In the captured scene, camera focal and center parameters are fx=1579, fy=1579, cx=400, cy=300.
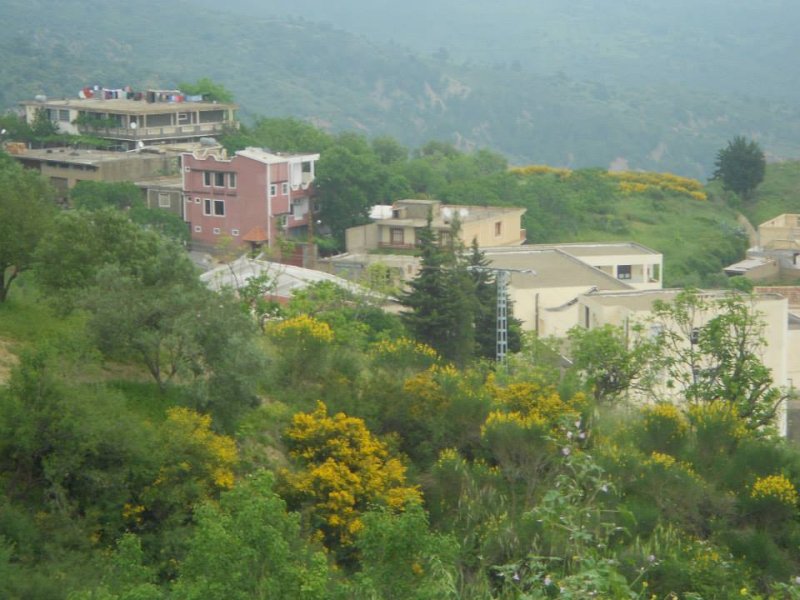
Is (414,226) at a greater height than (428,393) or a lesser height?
greater

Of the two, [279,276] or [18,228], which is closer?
[18,228]

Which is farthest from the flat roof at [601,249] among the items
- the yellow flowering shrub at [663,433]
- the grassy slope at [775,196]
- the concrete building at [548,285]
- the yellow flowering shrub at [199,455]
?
the yellow flowering shrub at [199,455]

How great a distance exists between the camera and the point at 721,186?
5728 centimetres

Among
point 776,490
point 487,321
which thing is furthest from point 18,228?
point 487,321

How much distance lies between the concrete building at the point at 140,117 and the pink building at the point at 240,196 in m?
8.31

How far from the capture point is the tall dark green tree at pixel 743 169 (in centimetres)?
5656

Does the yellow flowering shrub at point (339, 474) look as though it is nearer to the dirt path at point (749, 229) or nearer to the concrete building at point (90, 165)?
the concrete building at point (90, 165)

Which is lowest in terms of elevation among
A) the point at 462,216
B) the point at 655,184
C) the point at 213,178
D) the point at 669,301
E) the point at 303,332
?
the point at 303,332

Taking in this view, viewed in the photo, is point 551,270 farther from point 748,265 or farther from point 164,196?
point 164,196

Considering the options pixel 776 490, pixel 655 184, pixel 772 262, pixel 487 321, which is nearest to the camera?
pixel 776 490

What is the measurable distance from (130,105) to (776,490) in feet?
130

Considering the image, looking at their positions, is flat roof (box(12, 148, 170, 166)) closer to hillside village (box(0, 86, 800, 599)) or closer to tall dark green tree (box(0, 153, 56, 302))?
hillside village (box(0, 86, 800, 599))

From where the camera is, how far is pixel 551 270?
3341 centimetres

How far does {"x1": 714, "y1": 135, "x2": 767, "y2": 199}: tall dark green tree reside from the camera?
5656cm
